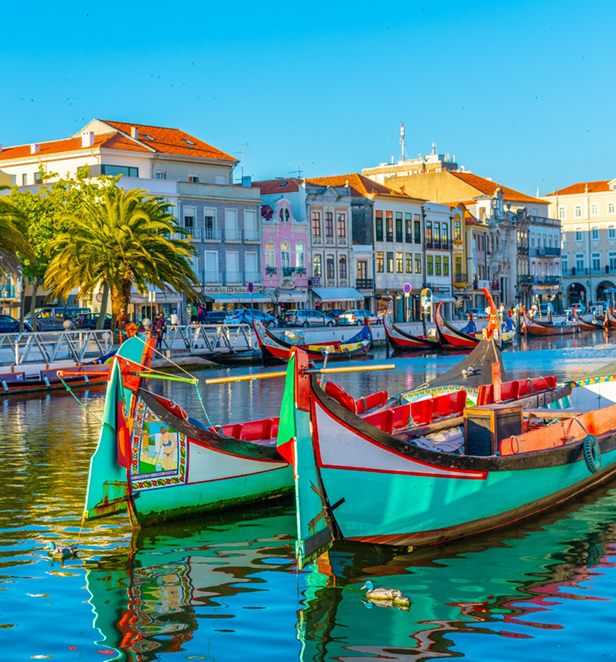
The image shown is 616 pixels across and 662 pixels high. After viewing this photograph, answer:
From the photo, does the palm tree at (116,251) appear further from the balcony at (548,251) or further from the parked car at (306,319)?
the balcony at (548,251)

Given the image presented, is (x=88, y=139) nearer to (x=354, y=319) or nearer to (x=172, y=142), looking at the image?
(x=172, y=142)

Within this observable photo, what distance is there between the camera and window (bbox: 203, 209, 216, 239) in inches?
2296

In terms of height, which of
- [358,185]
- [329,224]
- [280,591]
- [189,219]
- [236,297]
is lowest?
[280,591]

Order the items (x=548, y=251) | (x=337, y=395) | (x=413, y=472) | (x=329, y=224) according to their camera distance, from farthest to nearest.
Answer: (x=548, y=251) → (x=329, y=224) → (x=337, y=395) → (x=413, y=472)

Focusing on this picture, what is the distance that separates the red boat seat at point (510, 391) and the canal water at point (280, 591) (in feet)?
12.7

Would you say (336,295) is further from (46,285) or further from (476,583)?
(476,583)

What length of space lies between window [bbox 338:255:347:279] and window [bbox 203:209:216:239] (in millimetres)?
12241

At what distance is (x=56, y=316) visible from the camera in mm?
51219

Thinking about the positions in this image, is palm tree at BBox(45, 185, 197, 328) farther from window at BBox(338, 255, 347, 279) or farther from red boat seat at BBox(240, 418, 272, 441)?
window at BBox(338, 255, 347, 279)

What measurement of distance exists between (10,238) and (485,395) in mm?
20386

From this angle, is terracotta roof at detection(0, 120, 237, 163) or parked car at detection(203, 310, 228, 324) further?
terracotta roof at detection(0, 120, 237, 163)

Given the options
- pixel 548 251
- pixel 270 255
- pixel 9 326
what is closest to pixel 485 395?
pixel 9 326

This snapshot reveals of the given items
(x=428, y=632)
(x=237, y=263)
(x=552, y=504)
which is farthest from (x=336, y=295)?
(x=428, y=632)

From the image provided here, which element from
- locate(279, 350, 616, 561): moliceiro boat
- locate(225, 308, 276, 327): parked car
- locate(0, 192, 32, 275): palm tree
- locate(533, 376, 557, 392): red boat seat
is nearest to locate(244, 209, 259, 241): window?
locate(225, 308, 276, 327): parked car
